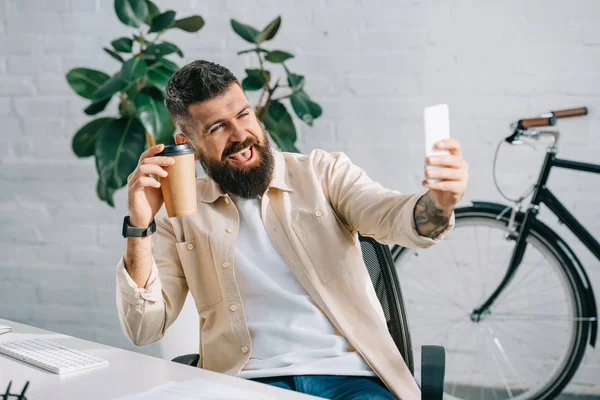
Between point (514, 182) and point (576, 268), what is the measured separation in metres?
0.38

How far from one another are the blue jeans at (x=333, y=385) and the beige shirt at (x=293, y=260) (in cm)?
3

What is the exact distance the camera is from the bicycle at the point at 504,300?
7.47ft

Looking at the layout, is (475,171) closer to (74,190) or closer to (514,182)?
(514,182)

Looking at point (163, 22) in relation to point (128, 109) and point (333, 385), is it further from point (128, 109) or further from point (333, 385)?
point (333, 385)

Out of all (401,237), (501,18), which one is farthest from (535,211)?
(401,237)

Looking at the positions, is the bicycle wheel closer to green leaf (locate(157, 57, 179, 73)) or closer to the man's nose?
green leaf (locate(157, 57, 179, 73))

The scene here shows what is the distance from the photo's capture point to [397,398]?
1.29 metres

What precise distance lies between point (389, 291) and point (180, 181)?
0.50 meters

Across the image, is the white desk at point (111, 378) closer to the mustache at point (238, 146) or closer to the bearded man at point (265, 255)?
the bearded man at point (265, 255)

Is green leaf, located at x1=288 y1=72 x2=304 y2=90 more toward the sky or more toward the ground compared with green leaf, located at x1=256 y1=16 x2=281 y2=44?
more toward the ground

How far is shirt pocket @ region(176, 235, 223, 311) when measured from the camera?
1471 millimetres

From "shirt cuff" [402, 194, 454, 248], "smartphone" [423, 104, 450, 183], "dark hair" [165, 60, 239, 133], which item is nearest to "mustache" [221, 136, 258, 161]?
"dark hair" [165, 60, 239, 133]

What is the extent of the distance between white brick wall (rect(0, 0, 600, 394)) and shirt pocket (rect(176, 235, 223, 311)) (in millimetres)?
1195

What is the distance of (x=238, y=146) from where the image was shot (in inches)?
59.0
